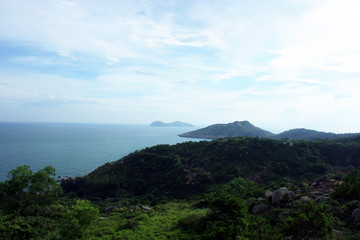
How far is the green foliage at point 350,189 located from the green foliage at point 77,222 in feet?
72.5

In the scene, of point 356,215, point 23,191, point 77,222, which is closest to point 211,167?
point 356,215

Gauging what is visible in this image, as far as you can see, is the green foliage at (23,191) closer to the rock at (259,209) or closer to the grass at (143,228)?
the grass at (143,228)

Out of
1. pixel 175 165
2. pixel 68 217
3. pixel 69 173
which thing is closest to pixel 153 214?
pixel 68 217

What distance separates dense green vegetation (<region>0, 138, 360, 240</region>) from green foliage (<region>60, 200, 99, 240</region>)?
7 cm

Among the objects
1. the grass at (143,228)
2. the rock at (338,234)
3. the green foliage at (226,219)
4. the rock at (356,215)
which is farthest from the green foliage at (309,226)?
the grass at (143,228)

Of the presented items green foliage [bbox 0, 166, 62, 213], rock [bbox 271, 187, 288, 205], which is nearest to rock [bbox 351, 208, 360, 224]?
rock [bbox 271, 187, 288, 205]

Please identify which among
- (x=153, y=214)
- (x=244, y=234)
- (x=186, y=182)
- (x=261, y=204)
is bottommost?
(x=186, y=182)

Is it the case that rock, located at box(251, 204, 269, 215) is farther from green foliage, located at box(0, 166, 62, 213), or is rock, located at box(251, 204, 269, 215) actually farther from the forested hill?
the forested hill

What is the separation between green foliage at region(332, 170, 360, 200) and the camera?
1794 centimetres

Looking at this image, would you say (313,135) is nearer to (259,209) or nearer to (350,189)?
(350,189)

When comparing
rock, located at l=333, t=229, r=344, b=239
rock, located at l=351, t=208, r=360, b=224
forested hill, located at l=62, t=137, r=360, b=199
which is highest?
rock, located at l=351, t=208, r=360, b=224

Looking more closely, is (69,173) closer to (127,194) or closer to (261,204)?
(127,194)

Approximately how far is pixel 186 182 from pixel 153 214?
24680 mm

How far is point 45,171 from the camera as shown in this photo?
76.9 ft
